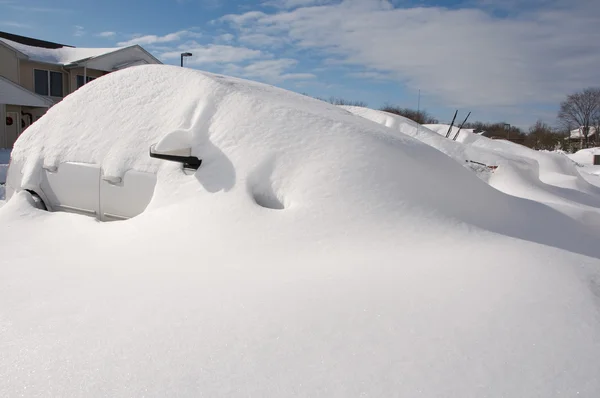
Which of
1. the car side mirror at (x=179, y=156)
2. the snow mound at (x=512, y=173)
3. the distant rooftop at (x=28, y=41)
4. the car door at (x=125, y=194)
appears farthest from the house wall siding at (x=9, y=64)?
→ the car side mirror at (x=179, y=156)

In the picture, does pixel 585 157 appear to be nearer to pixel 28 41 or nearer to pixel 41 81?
pixel 41 81

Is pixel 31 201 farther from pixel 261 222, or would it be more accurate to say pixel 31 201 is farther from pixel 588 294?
pixel 588 294

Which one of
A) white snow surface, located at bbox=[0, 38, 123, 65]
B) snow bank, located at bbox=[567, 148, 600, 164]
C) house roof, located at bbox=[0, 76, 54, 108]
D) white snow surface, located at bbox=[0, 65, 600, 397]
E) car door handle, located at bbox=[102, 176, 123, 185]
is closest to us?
white snow surface, located at bbox=[0, 65, 600, 397]

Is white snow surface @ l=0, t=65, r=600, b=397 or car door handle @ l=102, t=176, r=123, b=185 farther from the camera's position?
car door handle @ l=102, t=176, r=123, b=185

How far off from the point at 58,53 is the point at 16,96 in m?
4.78

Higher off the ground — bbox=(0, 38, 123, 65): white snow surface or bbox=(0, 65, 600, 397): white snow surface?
bbox=(0, 38, 123, 65): white snow surface

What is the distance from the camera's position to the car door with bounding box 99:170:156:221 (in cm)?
375

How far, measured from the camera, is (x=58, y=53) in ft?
83.6

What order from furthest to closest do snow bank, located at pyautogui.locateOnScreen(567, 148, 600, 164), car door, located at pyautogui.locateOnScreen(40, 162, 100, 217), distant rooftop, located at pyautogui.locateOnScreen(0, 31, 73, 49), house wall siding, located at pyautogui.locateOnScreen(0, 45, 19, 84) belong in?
distant rooftop, located at pyautogui.locateOnScreen(0, 31, 73, 49) → snow bank, located at pyautogui.locateOnScreen(567, 148, 600, 164) → house wall siding, located at pyautogui.locateOnScreen(0, 45, 19, 84) → car door, located at pyautogui.locateOnScreen(40, 162, 100, 217)

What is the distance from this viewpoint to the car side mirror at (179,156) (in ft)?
11.1

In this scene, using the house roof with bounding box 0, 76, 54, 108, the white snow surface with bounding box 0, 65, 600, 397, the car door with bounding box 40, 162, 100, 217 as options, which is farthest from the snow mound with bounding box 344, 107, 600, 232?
the house roof with bounding box 0, 76, 54, 108

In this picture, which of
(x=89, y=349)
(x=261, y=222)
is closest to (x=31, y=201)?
(x=261, y=222)

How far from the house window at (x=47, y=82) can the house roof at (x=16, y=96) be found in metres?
2.76

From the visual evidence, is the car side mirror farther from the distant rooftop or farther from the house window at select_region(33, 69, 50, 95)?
the distant rooftop
